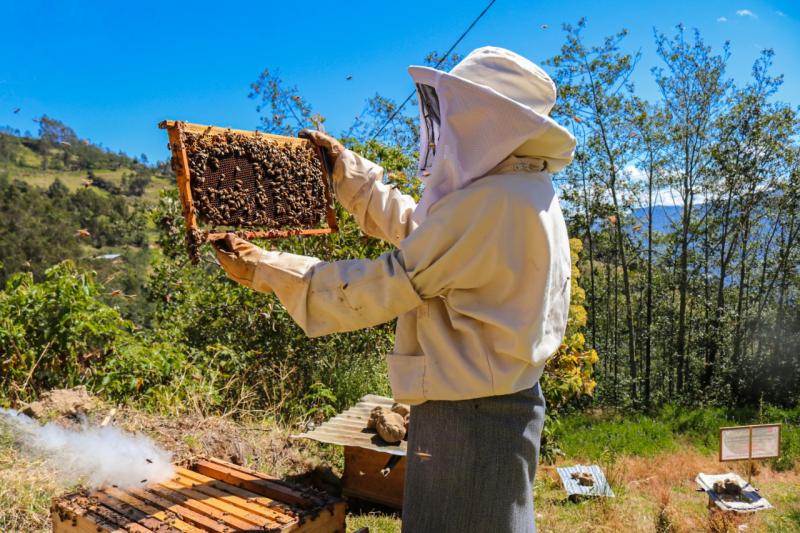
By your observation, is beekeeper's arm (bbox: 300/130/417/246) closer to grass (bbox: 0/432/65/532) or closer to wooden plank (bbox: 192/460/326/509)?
wooden plank (bbox: 192/460/326/509)

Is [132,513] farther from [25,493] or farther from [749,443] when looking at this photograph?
[749,443]

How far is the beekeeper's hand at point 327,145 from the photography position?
274 centimetres

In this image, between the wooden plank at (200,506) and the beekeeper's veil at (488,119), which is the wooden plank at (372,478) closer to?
the wooden plank at (200,506)

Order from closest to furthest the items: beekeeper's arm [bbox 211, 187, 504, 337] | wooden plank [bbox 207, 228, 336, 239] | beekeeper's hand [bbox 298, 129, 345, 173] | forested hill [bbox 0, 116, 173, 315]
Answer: beekeeper's arm [bbox 211, 187, 504, 337] < wooden plank [bbox 207, 228, 336, 239] < beekeeper's hand [bbox 298, 129, 345, 173] < forested hill [bbox 0, 116, 173, 315]

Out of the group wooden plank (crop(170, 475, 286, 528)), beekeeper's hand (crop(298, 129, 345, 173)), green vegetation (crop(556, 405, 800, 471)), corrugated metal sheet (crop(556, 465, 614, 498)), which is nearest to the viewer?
wooden plank (crop(170, 475, 286, 528))

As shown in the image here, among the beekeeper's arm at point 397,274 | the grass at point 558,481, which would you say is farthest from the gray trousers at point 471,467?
the grass at point 558,481

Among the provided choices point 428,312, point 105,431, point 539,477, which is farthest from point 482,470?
point 539,477

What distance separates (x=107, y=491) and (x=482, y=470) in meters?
1.59

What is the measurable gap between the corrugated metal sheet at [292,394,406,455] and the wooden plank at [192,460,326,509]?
134cm

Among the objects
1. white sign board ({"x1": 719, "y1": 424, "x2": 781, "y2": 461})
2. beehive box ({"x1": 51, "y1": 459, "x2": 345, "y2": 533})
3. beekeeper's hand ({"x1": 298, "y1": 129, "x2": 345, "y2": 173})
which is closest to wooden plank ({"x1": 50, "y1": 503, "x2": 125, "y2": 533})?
beehive box ({"x1": 51, "y1": 459, "x2": 345, "y2": 533})

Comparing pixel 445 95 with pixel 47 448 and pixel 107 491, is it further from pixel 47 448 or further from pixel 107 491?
pixel 47 448

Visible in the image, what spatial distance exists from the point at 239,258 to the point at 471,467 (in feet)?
3.17

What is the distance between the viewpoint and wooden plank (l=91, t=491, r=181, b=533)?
216 cm

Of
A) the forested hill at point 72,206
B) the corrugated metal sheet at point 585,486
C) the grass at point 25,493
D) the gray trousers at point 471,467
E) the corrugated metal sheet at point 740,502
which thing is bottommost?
the corrugated metal sheet at point 585,486
